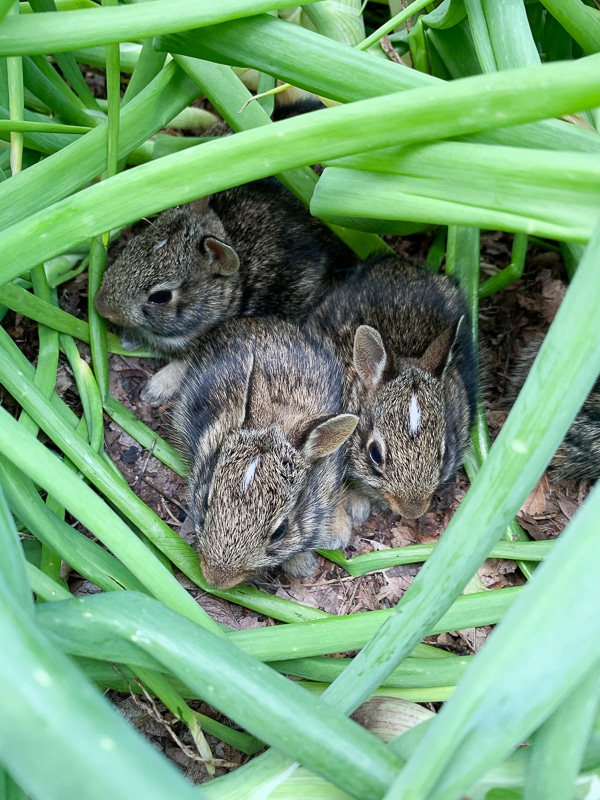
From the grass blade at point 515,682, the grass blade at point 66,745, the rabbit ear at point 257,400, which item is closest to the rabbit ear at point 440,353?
the rabbit ear at point 257,400

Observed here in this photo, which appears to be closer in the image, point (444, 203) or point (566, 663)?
point (566, 663)

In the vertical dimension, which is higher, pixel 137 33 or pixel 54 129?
pixel 137 33

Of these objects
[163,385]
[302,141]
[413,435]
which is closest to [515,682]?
[302,141]

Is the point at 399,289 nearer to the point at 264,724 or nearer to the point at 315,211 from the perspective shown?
the point at 315,211

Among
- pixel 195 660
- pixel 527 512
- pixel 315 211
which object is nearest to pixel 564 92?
pixel 315 211

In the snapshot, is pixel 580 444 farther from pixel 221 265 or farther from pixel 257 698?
pixel 257 698

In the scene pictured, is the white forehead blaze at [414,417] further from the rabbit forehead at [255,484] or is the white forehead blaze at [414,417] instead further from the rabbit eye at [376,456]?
the rabbit forehead at [255,484]
